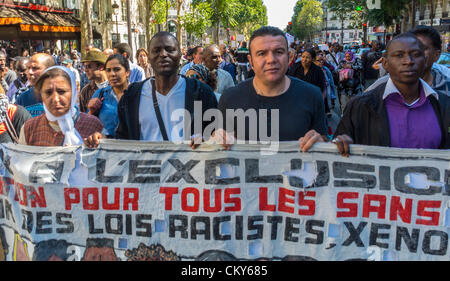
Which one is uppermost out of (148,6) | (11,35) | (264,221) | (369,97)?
(148,6)

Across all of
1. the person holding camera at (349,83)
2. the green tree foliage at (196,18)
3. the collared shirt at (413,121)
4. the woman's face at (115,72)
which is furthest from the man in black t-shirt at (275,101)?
the green tree foliage at (196,18)

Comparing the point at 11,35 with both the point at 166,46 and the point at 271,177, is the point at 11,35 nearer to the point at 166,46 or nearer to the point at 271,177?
the point at 166,46

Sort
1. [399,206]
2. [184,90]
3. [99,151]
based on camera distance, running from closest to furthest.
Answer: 1. [399,206]
2. [99,151]
3. [184,90]

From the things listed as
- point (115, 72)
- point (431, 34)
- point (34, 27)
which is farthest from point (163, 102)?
point (34, 27)

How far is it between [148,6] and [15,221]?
22785mm

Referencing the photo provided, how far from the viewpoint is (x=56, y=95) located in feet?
9.99

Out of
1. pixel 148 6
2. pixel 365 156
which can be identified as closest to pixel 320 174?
pixel 365 156

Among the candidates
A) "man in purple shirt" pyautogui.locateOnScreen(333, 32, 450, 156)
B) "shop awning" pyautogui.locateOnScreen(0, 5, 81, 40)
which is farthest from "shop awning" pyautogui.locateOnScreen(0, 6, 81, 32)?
"man in purple shirt" pyautogui.locateOnScreen(333, 32, 450, 156)

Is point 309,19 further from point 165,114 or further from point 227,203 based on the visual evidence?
point 227,203

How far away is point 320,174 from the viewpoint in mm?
2627

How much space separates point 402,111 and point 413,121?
0.09 m

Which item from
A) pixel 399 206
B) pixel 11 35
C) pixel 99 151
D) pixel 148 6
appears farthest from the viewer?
pixel 148 6

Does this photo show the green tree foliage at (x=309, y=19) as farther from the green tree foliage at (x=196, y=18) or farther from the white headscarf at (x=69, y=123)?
the white headscarf at (x=69, y=123)

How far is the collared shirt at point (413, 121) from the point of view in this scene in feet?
8.91
